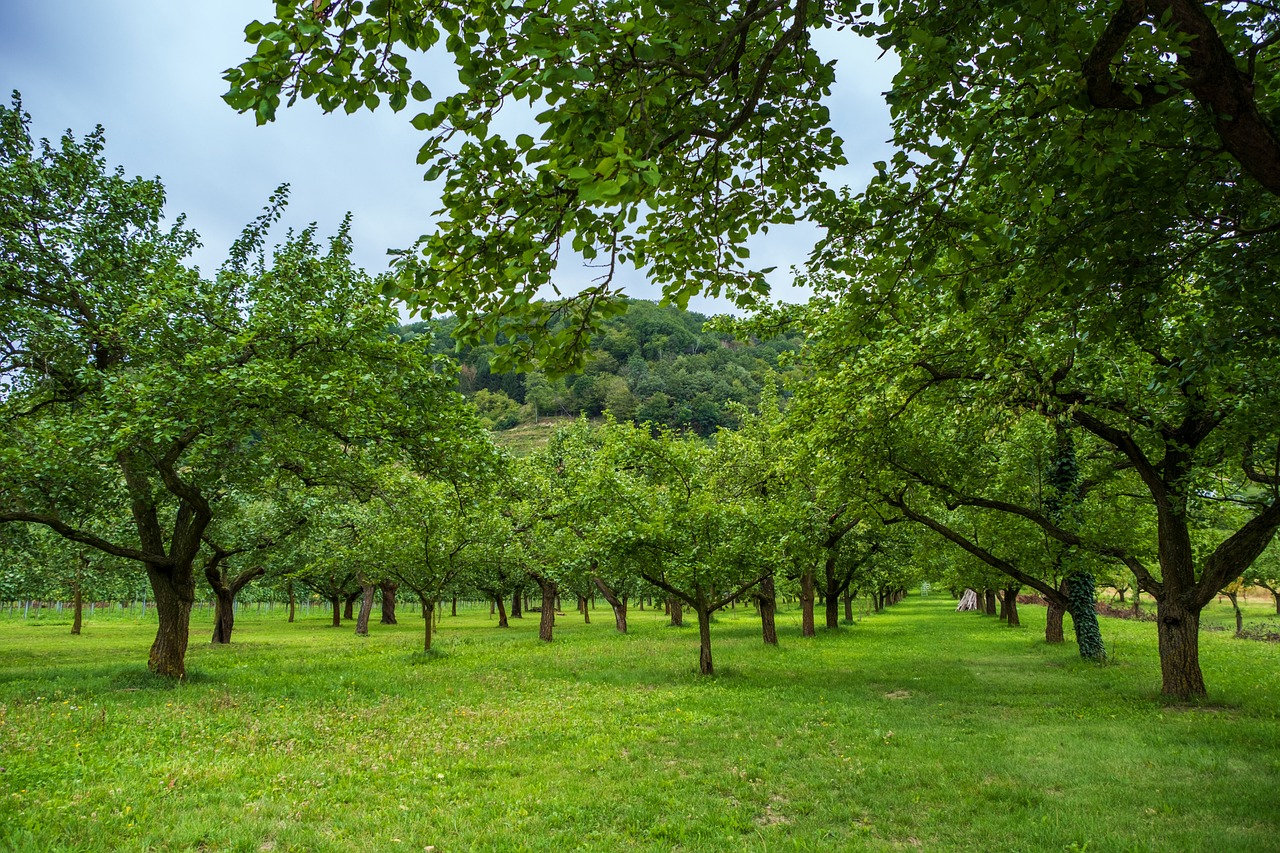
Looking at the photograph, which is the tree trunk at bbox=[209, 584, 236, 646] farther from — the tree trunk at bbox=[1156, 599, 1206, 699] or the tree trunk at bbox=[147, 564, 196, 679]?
the tree trunk at bbox=[1156, 599, 1206, 699]

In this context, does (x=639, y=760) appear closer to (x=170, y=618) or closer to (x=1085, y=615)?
(x=170, y=618)

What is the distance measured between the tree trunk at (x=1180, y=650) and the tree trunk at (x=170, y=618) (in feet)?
70.7

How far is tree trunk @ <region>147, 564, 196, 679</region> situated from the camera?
632 inches

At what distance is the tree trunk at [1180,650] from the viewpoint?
13.3 meters

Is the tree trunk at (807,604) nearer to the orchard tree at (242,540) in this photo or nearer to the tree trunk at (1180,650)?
the tree trunk at (1180,650)

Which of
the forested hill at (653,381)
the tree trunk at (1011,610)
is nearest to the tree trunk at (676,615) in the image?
the tree trunk at (1011,610)

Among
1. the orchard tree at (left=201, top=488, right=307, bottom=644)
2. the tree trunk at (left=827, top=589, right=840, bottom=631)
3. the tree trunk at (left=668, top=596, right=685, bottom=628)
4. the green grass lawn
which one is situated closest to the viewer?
the green grass lawn

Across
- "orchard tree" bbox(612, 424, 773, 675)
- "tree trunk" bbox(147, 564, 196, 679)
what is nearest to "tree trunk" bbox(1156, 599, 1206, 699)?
"orchard tree" bbox(612, 424, 773, 675)

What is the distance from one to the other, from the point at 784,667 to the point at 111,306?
19.3 meters

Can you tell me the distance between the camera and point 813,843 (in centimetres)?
668

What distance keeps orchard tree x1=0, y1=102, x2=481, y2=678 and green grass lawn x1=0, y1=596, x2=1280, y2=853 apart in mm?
4474

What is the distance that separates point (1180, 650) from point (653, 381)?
12606 cm

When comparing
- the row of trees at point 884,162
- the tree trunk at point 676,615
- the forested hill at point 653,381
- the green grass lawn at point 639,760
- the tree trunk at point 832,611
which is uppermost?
the forested hill at point 653,381

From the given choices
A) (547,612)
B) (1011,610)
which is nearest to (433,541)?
(547,612)
